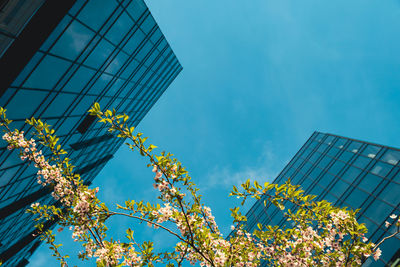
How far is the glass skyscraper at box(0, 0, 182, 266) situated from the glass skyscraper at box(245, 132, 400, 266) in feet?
67.1

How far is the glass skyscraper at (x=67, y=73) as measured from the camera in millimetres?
8250

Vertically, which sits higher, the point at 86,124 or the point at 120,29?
the point at 120,29

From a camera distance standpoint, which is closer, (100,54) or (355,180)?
(100,54)

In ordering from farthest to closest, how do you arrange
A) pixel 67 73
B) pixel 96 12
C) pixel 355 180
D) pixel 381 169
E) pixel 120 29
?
pixel 355 180 → pixel 381 169 → pixel 120 29 → pixel 67 73 → pixel 96 12

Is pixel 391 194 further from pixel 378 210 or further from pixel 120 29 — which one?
pixel 120 29

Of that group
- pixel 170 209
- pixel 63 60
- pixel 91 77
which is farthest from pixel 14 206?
pixel 170 209

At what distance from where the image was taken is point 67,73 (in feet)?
36.0

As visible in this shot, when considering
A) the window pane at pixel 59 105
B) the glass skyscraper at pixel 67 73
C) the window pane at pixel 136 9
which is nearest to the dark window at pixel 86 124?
the glass skyscraper at pixel 67 73

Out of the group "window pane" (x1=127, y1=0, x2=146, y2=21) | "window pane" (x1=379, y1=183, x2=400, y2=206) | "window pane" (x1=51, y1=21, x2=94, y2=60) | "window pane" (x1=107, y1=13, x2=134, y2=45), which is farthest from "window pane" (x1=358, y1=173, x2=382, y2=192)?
"window pane" (x1=51, y1=21, x2=94, y2=60)

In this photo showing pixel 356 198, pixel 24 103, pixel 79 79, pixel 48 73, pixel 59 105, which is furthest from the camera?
pixel 356 198

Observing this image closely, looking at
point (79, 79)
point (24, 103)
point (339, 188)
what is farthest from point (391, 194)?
point (24, 103)

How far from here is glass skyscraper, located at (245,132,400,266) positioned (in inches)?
544

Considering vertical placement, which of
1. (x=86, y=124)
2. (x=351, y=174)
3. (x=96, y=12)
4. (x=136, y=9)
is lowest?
(x=86, y=124)

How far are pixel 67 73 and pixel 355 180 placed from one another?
77.4 feet
